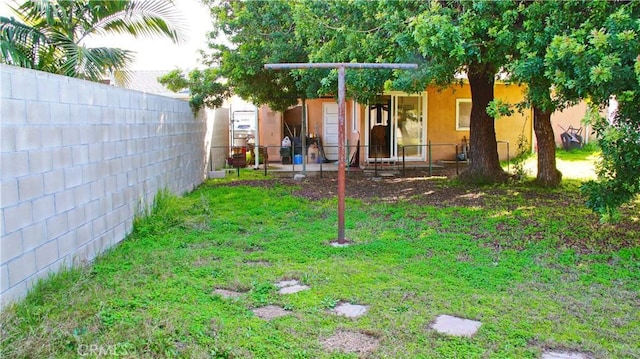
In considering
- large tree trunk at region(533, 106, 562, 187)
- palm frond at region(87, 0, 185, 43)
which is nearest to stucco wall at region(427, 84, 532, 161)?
large tree trunk at region(533, 106, 562, 187)

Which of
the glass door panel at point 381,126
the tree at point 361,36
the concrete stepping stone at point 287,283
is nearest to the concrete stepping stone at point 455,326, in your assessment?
the concrete stepping stone at point 287,283

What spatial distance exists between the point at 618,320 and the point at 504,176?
7513mm

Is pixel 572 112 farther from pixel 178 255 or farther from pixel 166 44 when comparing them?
pixel 178 255

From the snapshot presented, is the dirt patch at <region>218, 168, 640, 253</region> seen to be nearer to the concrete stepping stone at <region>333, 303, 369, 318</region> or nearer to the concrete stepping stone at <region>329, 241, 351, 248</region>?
the concrete stepping stone at <region>329, 241, 351, 248</region>

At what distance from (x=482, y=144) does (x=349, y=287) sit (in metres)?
7.41

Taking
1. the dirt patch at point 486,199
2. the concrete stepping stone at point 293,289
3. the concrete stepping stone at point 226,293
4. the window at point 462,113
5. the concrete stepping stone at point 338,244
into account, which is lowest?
the concrete stepping stone at point 293,289

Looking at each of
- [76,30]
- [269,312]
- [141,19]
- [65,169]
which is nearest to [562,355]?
[269,312]

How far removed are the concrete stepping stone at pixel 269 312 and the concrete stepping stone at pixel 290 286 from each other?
0.34m

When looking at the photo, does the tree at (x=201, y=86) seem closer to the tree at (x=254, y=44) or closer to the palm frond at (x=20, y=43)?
the tree at (x=254, y=44)

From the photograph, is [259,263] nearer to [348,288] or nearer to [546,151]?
[348,288]

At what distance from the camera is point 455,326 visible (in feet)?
12.1

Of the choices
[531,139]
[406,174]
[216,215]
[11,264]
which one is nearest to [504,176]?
[406,174]

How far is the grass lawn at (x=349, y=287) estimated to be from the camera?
3348 millimetres

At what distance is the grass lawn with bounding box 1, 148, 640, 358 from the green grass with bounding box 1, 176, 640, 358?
14mm
